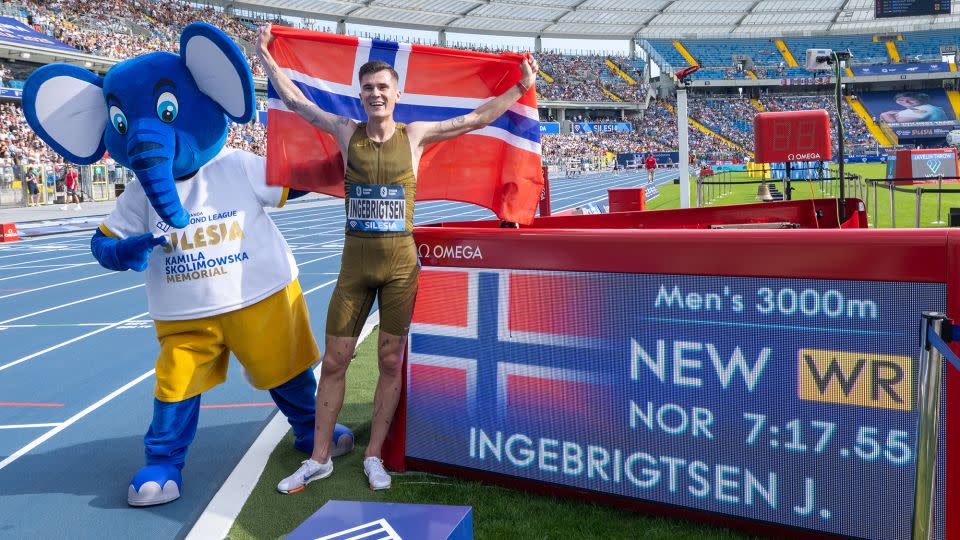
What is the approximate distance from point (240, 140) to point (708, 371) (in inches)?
1482

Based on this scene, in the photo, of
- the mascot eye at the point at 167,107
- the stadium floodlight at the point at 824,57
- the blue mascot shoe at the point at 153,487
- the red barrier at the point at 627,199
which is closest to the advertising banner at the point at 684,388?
the blue mascot shoe at the point at 153,487

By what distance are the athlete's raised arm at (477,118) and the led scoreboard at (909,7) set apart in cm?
5754

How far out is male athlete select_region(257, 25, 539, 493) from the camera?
11.7ft

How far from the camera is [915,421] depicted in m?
2.68

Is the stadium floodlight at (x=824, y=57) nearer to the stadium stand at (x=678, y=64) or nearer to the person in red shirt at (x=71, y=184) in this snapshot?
the person in red shirt at (x=71, y=184)

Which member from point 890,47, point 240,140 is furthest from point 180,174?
point 890,47

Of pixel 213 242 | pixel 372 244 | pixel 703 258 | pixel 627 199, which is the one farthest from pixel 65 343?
pixel 627 199

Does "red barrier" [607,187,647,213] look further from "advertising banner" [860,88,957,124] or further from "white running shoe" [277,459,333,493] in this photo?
"advertising banner" [860,88,957,124]

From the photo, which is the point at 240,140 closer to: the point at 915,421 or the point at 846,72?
the point at 915,421

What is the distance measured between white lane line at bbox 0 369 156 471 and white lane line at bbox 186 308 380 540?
1.33m

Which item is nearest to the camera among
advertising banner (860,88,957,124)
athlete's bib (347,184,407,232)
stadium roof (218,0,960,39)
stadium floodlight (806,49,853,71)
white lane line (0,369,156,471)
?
athlete's bib (347,184,407,232)

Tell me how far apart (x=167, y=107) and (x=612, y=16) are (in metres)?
71.1

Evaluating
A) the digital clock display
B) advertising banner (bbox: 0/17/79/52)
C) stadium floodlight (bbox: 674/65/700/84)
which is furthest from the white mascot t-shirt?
advertising banner (bbox: 0/17/79/52)

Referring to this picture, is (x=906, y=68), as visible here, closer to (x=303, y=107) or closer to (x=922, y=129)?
(x=922, y=129)
